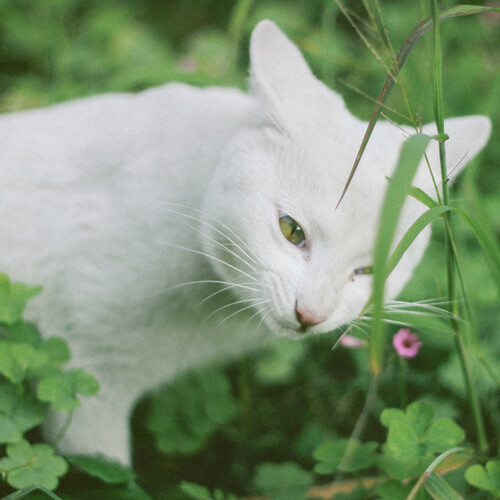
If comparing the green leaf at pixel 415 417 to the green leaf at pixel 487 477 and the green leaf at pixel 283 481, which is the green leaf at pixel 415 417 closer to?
the green leaf at pixel 487 477

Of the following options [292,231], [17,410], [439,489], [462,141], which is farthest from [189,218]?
[439,489]

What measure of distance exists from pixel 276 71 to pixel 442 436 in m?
0.84

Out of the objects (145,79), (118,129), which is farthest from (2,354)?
(145,79)

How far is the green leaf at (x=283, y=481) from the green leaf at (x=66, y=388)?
1.81 feet

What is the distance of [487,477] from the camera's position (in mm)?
1071

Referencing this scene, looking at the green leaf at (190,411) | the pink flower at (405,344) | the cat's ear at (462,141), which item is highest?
the cat's ear at (462,141)

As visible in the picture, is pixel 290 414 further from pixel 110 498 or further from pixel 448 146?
pixel 448 146

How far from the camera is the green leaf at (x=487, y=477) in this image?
3.46 ft

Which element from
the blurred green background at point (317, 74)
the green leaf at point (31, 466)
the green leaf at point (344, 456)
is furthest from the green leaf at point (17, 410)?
the green leaf at point (344, 456)

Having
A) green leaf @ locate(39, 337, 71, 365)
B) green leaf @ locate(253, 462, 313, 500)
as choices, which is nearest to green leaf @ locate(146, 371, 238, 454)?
green leaf @ locate(253, 462, 313, 500)

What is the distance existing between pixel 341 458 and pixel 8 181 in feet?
3.47

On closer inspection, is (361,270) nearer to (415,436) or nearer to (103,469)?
(415,436)

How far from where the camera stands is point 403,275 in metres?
1.22

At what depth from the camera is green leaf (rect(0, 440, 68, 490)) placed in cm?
106
